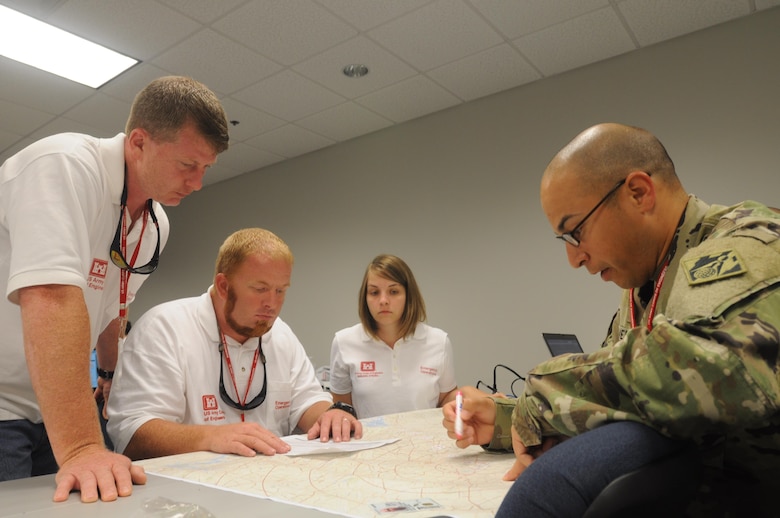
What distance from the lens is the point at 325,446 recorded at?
4.33ft

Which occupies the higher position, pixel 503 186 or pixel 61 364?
pixel 503 186

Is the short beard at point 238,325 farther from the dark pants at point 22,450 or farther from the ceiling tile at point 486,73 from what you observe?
the ceiling tile at point 486,73

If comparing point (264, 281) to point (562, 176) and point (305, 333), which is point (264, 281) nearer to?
point (562, 176)

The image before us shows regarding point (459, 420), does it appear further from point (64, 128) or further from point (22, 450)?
point (64, 128)

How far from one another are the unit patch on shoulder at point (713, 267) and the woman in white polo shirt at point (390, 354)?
1905mm

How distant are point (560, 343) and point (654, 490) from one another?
256 centimetres

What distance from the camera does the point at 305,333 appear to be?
191 inches

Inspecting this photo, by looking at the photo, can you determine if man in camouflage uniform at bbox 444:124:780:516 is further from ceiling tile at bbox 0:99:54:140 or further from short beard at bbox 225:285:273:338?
ceiling tile at bbox 0:99:54:140

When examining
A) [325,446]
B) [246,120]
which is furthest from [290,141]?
[325,446]

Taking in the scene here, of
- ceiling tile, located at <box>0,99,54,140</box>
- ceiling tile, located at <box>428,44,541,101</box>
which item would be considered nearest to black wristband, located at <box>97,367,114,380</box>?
ceiling tile, located at <box>428,44,541,101</box>

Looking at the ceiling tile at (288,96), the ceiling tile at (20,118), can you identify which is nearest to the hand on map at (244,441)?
the ceiling tile at (288,96)

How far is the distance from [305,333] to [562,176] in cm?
407

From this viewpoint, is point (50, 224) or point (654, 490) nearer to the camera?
point (654, 490)

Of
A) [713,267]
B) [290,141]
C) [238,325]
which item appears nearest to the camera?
[713,267]
